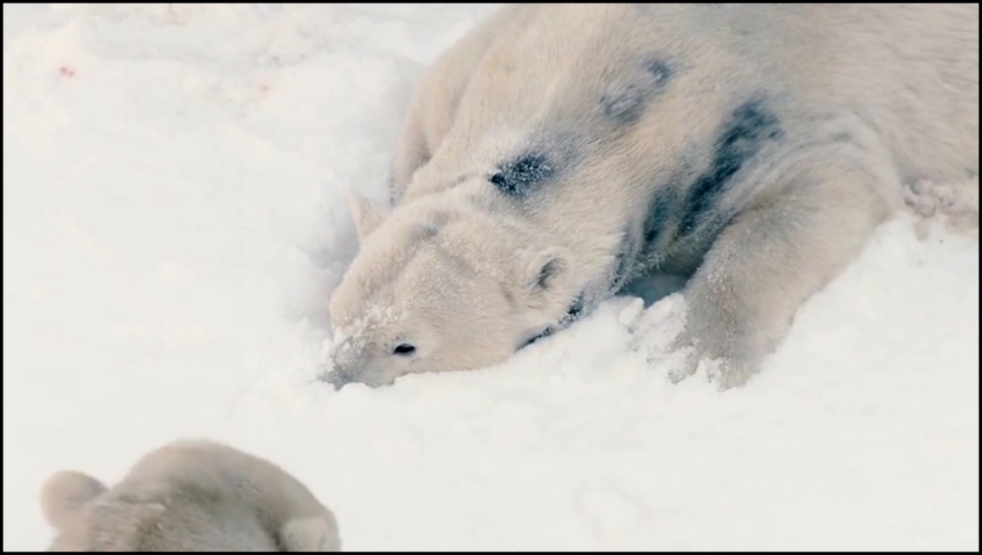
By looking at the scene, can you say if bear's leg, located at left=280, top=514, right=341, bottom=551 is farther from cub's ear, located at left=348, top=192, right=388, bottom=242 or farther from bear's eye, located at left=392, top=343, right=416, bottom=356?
cub's ear, located at left=348, top=192, right=388, bottom=242

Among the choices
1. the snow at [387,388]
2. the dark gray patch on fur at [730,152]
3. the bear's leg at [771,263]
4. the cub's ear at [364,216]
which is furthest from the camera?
the dark gray patch on fur at [730,152]

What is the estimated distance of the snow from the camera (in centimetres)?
311

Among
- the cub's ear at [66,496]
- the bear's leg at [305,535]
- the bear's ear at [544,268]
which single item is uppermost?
the bear's ear at [544,268]

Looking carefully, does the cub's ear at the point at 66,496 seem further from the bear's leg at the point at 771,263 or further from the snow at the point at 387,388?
the bear's leg at the point at 771,263

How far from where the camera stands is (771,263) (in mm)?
3904

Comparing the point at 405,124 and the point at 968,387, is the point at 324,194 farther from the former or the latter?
the point at 968,387

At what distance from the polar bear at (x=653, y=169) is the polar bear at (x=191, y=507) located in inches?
24.6

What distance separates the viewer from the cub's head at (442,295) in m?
3.54

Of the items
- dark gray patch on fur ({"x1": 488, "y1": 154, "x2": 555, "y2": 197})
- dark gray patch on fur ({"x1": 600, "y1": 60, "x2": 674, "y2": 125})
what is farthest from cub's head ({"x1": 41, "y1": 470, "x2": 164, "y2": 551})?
dark gray patch on fur ({"x1": 600, "y1": 60, "x2": 674, "y2": 125})

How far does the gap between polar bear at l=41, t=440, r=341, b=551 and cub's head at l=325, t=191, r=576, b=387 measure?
0.62m

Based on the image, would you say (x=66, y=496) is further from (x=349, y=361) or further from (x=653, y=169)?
(x=653, y=169)

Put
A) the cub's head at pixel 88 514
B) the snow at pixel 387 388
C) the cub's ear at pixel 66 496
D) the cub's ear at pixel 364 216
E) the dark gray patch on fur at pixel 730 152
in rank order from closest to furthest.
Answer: the cub's head at pixel 88 514 < the cub's ear at pixel 66 496 < the snow at pixel 387 388 < the cub's ear at pixel 364 216 < the dark gray patch on fur at pixel 730 152

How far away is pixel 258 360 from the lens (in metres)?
3.55

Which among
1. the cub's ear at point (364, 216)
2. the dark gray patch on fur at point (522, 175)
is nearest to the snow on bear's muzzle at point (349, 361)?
the cub's ear at point (364, 216)
